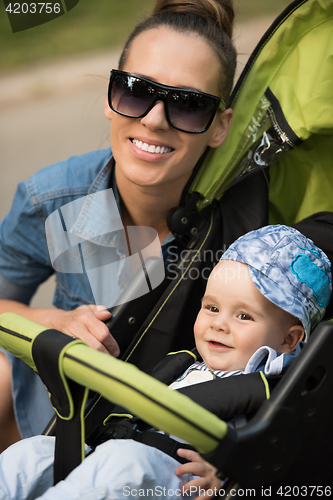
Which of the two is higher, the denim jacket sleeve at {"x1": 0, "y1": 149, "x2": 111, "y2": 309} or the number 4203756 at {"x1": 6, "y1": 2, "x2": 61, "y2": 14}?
the number 4203756 at {"x1": 6, "y1": 2, "x2": 61, "y2": 14}

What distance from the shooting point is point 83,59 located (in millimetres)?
1367

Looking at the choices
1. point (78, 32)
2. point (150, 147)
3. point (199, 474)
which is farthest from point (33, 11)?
point (199, 474)

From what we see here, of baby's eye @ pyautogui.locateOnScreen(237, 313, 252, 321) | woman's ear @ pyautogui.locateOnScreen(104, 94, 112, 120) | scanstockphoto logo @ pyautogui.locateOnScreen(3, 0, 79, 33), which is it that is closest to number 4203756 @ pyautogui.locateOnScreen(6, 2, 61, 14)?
scanstockphoto logo @ pyautogui.locateOnScreen(3, 0, 79, 33)

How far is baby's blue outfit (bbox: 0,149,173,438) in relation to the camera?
1.38 meters

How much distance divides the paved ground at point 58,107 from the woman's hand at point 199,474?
91 cm

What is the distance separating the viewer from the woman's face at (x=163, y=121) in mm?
1229

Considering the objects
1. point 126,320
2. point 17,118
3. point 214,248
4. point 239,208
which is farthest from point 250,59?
point 126,320

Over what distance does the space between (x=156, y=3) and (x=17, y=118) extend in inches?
19.5

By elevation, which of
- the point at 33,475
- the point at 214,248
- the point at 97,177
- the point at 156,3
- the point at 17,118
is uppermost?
the point at 156,3

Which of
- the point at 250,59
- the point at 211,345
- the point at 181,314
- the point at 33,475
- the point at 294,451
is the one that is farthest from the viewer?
the point at 250,59

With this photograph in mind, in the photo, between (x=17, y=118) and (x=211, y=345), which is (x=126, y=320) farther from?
(x=17, y=118)

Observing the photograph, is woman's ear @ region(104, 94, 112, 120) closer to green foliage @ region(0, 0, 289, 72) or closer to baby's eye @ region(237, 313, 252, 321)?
green foliage @ region(0, 0, 289, 72)

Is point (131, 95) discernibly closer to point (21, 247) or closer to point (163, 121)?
point (163, 121)

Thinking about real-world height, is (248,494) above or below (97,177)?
below
